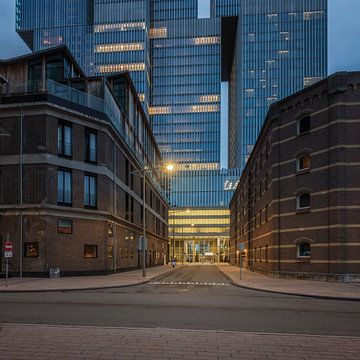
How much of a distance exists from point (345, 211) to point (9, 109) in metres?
24.0

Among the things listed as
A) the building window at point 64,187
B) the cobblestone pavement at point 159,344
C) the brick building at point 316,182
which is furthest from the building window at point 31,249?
the cobblestone pavement at point 159,344

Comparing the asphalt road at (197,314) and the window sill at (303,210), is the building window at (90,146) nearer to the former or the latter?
the window sill at (303,210)

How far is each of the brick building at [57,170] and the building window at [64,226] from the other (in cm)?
7

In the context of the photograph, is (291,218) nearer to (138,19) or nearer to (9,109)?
(9,109)

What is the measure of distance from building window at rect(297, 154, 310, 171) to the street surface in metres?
15.6

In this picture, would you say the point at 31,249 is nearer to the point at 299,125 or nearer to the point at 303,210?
the point at 303,210

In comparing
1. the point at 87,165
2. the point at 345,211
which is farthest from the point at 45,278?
the point at 345,211

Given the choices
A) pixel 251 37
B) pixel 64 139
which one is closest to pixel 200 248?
pixel 251 37

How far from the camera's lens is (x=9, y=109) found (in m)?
31.8

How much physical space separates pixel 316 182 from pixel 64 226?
1798cm

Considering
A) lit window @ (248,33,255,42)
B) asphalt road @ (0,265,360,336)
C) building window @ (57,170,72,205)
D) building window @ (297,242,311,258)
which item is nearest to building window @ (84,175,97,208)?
building window @ (57,170,72,205)

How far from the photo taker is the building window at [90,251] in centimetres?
3378

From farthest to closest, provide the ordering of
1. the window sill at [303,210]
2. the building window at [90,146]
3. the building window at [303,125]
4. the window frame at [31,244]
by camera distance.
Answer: the building window at [90,146] → the window frame at [31,244] → the building window at [303,125] → the window sill at [303,210]

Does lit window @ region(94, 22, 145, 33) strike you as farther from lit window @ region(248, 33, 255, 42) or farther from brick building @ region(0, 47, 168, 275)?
brick building @ region(0, 47, 168, 275)
